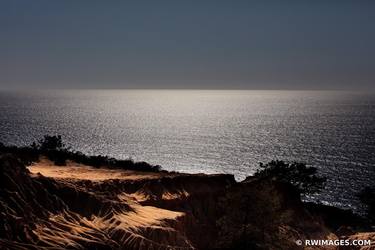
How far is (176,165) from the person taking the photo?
120 metres

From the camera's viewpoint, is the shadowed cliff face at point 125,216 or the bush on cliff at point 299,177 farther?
the bush on cliff at point 299,177

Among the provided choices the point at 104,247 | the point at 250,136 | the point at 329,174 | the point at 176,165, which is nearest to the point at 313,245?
the point at 104,247

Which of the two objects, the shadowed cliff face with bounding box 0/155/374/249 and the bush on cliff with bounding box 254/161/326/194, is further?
the bush on cliff with bounding box 254/161/326/194

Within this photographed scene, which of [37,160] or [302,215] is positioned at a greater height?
[37,160]

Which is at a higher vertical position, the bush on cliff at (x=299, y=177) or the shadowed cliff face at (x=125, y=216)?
the shadowed cliff face at (x=125, y=216)

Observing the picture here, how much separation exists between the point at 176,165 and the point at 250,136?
7066 cm

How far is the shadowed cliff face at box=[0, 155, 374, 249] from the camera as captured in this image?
2645cm

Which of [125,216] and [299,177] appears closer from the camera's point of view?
[125,216]

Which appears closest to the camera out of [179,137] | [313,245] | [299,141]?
[313,245]

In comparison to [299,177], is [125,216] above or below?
above

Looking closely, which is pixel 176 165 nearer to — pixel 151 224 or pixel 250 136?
pixel 250 136

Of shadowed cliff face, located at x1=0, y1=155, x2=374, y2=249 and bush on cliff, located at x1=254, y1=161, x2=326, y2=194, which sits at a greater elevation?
shadowed cliff face, located at x1=0, y1=155, x2=374, y2=249

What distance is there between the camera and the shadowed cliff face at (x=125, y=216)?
26.5 metres

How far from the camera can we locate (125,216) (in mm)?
32250
